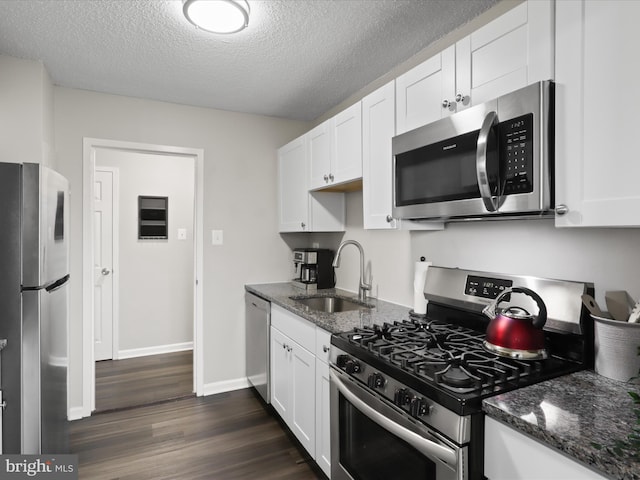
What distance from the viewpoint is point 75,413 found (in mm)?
2666

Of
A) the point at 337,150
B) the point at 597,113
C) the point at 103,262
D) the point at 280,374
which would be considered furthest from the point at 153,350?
the point at 597,113

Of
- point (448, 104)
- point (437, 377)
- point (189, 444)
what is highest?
point (448, 104)

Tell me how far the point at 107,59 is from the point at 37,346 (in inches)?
66.6

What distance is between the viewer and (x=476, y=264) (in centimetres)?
181

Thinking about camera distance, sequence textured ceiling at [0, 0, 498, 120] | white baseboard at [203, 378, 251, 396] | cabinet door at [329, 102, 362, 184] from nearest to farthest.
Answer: textured ceiling at [0, 0, 498, 120]
cabinet door at [329, 102, 362, 184]
white baseboard at [203, 378, 251, 396]

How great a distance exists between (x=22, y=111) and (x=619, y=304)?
3083 millimetres

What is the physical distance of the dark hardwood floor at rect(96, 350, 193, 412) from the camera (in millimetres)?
2953

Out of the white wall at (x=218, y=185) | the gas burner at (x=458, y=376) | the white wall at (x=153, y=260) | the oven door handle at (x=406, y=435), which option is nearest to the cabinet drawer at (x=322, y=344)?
the oven door handle at (x=406, y=435)

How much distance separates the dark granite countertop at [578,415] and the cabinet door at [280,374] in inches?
60.0

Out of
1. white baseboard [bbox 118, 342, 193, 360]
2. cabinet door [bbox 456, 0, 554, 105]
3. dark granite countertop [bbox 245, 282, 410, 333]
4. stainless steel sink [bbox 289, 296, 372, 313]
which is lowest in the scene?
white baseboard [bbox 118, 342, 193, 360]

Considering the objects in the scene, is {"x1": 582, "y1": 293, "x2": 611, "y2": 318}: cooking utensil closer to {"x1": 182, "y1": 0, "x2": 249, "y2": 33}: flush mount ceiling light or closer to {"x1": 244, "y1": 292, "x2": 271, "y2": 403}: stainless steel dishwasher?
{"x1": 182, "y1": 0, "x2": 249, "y2": 33}: flush mount ceiling light

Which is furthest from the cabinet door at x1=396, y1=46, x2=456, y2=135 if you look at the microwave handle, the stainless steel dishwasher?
the stainless steel dishwasher

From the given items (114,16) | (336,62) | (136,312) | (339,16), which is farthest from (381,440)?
(136,312)

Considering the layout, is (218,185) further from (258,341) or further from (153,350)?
(153,350)
